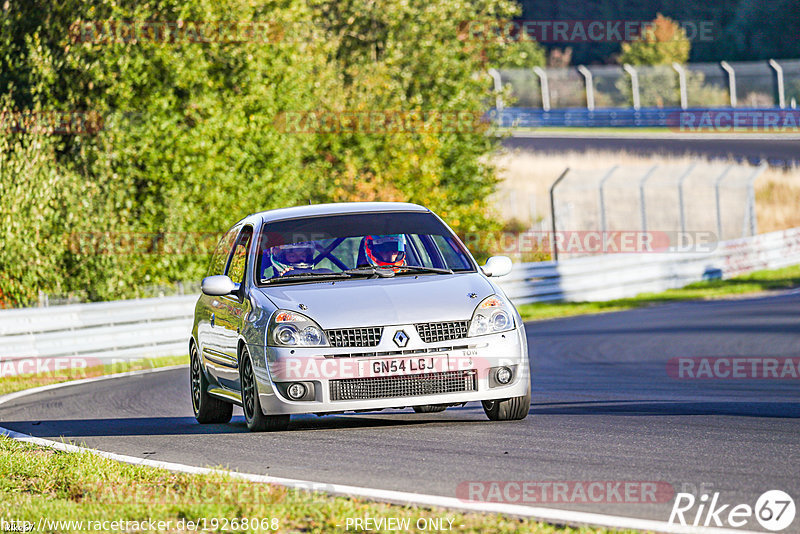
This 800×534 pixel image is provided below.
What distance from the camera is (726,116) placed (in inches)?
2267

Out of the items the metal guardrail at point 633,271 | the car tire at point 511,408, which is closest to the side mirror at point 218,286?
the car tire at point 511,408

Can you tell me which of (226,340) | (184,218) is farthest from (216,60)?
(226,340)

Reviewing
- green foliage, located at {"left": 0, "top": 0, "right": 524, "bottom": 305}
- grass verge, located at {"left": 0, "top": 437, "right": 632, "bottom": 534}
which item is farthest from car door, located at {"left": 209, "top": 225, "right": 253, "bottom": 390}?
green foliage, located at {"left": 0, "top": 0, "right": 524, "bottom": 305}

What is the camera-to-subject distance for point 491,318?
891 centimetres

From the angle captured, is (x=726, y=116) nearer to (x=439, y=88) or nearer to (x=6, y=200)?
(x=439, y=88)

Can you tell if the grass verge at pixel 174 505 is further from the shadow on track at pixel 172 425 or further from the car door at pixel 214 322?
the car door at pixel 214 322

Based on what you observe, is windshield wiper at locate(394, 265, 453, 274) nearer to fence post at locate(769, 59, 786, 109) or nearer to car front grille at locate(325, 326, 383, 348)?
car front grille at locate(325, 326, 383, 348)

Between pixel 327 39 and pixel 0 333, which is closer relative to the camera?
pixel 0 333

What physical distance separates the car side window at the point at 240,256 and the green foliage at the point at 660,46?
67.6m

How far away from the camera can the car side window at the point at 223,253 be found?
1091 centimetres

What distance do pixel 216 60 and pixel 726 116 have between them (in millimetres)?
33269

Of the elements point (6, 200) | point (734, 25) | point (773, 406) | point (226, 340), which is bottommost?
point (773, 406)

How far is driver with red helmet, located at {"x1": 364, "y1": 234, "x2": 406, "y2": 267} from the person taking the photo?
984 cm

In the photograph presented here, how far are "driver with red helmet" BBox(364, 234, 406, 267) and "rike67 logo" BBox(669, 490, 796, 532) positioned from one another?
13.8ft
